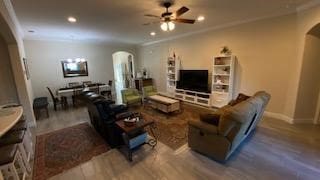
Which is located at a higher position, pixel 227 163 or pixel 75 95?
pixel 75 95

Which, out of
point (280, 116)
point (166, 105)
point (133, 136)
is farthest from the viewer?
point (166, 105)

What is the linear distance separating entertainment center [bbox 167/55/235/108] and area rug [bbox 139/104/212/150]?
508 mm

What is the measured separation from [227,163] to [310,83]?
3191mm

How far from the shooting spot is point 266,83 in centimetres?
436

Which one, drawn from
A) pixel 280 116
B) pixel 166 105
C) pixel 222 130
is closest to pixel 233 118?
pixel 222 130

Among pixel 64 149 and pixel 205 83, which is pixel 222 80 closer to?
pixel 205 83

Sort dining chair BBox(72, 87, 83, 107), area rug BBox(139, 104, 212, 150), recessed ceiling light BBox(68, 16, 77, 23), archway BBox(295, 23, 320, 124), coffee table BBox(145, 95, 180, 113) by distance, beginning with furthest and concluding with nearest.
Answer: dining chair BBox(72, 87, 83, 107) → coffee table BBox(145, 95, 180, 113) → recessed ceiling light BBox(68, 16, 77, 23) → archway BBox(295, 23, 320, 124) → area rug BBox(139, 104, 212, 150)

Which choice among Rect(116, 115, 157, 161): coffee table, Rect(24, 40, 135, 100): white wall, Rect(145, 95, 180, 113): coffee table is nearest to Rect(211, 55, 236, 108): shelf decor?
Rect(145, 95, 180, 113): coffee table

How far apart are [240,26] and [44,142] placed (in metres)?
6.17

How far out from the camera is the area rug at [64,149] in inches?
101

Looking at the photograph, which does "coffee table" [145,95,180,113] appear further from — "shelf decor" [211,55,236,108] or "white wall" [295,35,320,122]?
"white wall" [295,35,320,122]

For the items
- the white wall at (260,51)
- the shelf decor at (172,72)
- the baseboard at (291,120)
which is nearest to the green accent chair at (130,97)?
the shelf decor at (172,72)

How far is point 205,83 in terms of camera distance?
5.70 metres

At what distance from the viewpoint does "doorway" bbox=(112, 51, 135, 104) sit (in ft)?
30.9
